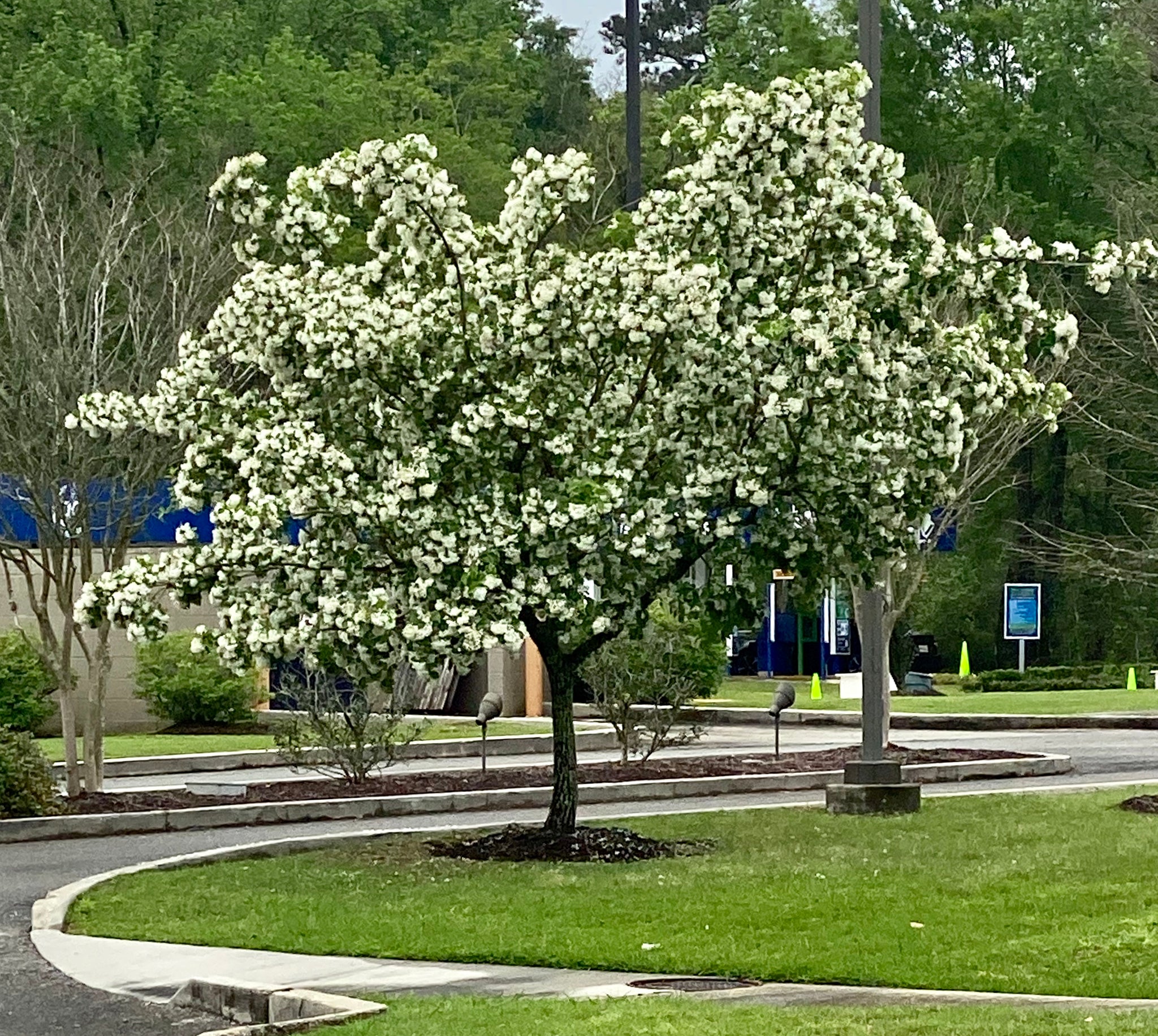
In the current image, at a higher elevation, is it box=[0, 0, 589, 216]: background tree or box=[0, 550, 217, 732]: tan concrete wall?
box=[0, 0, 589, 216]: background tree

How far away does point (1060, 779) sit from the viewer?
2436cm

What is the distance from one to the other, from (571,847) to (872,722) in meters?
3.96

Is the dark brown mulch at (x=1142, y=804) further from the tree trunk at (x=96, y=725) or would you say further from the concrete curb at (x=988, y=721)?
the concrete curb at (x=988, y=721)

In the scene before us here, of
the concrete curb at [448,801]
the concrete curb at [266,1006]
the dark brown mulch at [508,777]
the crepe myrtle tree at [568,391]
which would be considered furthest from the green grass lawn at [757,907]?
the dark brown mulch at [508,777]

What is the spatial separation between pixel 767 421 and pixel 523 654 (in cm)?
2156

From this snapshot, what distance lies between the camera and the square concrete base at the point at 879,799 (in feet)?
64.0

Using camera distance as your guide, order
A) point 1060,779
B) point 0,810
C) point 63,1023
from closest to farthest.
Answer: point 63,1023 → point 0,810 → point 1060,779

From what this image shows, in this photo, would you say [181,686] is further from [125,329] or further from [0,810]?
[0,810]

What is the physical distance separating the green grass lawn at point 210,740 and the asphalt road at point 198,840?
256cm

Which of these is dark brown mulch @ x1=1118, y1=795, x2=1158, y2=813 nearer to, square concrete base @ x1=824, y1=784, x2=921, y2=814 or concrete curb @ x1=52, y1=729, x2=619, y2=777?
square concrete base @ x1=824, y1=784, x2=921, y2=814

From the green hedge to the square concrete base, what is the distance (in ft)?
88.1

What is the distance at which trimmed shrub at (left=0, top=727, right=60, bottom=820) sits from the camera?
2000 cm

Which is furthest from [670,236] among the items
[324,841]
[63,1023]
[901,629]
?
[901,629]

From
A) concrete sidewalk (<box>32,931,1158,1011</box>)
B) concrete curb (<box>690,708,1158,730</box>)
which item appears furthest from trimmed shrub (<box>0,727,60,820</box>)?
concrete curb (<box>690,708,1158,730</box>)
